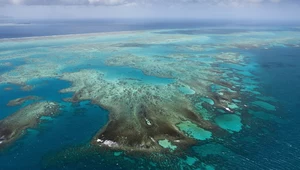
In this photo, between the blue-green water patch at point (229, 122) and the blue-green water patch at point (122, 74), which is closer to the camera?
the blue-green water patch at point (229, 122)

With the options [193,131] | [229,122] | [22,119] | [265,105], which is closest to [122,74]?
[22,119]

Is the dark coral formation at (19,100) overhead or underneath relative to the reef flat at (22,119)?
overhead

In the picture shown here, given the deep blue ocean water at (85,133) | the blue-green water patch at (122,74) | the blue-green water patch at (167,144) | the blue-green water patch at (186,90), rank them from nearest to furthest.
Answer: the deep blue ocean water at (85,133)
the blue-green water patch at (167,144)
the blue-green water patch at (186,90)
the blue-green water patch at (122,74)

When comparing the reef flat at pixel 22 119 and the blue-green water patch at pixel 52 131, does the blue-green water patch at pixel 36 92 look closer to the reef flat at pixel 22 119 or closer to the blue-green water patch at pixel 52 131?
the blue-green water patch at pixel 52 131

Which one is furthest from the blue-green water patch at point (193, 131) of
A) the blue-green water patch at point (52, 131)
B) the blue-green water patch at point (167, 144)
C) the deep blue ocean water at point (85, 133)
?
the blue-green water patch at point (52, 131)

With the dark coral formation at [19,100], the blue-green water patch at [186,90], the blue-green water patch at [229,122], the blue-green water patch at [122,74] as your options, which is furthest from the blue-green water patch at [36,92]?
the blue-green water patch at [229,122]

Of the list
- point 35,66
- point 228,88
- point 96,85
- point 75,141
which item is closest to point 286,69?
point 228,88

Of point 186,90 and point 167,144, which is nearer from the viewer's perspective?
point 167,144

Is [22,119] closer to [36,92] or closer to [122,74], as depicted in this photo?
[36,92]

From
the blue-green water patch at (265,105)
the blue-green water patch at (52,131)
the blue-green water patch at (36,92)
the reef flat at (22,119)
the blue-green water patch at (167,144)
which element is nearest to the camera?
the blue-green water patch at (52,131)

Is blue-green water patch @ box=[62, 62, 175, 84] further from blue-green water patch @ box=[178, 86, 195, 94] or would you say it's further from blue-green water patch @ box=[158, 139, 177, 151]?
blue-green water patch @ box=[158, 139, 177, 151]

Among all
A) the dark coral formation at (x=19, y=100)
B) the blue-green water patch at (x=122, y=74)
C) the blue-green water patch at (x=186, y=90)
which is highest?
the blue-green water patch at (x=122, y=74)
